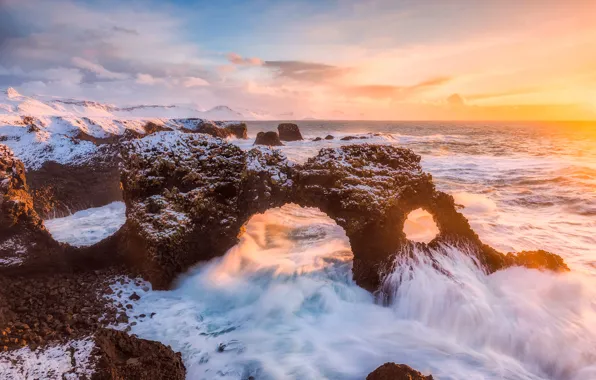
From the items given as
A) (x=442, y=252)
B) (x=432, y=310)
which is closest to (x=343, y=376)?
(x=432, y=310)

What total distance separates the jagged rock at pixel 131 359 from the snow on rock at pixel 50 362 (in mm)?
172

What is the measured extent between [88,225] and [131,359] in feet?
28.5

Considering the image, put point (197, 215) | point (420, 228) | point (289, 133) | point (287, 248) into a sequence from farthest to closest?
1. point (289, 133)
2. point (420, 228)
3. point (287, 248)
4. point (197, 215)

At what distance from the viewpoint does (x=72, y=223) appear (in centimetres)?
1272

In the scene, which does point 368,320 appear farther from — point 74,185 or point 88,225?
point 74,185

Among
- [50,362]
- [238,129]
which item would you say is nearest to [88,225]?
[50,362]

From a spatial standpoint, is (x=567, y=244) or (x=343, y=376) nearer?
(x=343, y=376)

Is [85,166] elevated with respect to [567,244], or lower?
elevated

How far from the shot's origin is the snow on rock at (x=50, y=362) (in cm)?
507

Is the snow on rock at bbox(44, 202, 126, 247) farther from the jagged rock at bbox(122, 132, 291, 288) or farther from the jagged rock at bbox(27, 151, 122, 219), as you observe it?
the jagged rock at bbox(122, 132, 291, 288)

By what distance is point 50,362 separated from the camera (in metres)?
5.37

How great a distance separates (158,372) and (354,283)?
4741 millimetres

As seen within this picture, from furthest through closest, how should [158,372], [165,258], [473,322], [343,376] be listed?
[165,258] < [473,322] < [343,376] < [158,372]

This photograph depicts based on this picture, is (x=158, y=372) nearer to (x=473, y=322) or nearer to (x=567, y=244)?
(x=473, y=322)
